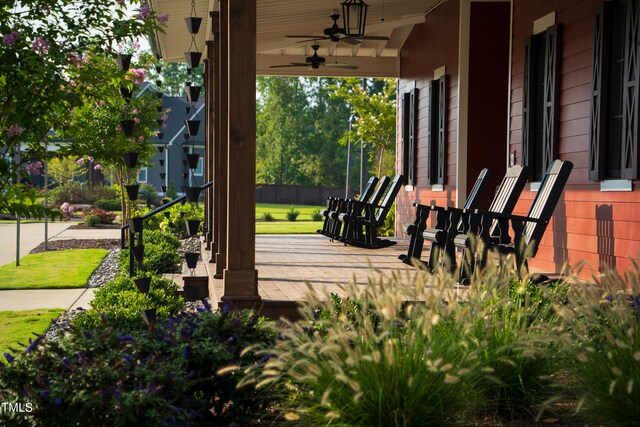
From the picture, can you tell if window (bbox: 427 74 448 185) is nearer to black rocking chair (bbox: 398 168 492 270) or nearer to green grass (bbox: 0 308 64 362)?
black rocking chair (bbox: 398 168 492 270)


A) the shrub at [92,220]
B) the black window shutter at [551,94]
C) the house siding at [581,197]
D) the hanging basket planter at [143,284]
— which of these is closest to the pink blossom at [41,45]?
the hanging basket planter at [143,284]

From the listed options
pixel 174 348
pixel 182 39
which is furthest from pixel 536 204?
pixel 182 39

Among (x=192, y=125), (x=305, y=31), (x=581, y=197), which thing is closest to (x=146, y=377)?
(x=581, y=197)

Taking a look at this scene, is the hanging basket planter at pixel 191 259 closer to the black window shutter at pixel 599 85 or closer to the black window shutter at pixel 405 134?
the black window shutter at pixel 599 85

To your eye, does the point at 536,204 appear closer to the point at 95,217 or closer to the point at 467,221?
the point at 467,221

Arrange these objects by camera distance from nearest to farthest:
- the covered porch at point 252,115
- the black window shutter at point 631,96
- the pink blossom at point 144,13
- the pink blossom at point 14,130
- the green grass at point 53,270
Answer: the covered porch at point 252,115
the pink blossom at point 14,130
the pink blossom at point 144,13
the black window shutter at point 631,96
the green grass at point 53,270

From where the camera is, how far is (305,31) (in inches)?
510

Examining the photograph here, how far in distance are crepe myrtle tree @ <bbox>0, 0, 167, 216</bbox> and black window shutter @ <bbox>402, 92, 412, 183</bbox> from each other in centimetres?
874

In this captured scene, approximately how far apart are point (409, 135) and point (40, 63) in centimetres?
953

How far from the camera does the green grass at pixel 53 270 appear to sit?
10.8 metres

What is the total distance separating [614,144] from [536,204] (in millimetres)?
753

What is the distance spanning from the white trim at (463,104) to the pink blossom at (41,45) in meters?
6.35

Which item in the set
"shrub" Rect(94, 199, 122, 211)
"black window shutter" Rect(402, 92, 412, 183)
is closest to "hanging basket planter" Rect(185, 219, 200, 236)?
"black window shutter" Rect(402, 92, 412, 183)

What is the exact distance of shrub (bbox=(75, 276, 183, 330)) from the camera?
5.87 meters
